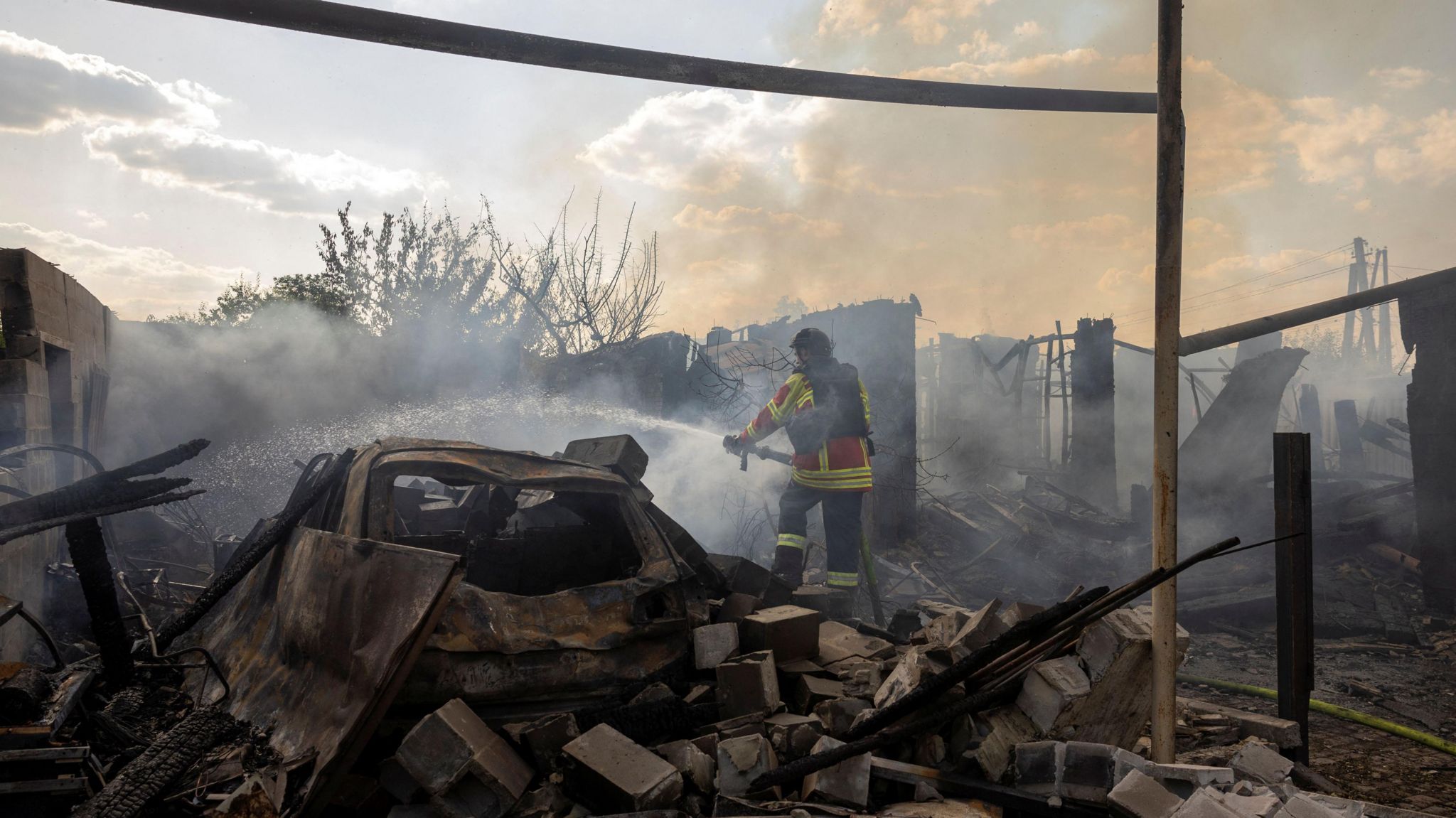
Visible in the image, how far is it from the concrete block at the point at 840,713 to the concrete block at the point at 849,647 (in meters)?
0.67

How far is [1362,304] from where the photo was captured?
5598mm

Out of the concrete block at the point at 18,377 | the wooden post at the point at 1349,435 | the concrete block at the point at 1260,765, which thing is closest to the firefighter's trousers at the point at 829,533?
the concrete block at the point at 1260,765

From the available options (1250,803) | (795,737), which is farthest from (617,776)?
(1250,803)

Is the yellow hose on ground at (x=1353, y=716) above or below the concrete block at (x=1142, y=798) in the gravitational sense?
below

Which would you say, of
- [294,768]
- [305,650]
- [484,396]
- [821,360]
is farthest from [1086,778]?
[484,396]

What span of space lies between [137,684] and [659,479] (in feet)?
20.2

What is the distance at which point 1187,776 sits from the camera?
280cm

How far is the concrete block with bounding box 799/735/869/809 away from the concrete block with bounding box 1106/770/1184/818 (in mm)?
822

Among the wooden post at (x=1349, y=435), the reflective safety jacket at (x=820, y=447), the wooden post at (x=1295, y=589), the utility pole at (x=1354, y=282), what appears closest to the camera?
the wooden post at (x=1295, y=589)

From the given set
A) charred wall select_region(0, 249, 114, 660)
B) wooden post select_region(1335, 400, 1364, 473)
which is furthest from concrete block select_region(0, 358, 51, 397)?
wooden post select_region(1335, 400, 1364, 473)

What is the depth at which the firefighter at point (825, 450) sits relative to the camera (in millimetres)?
6199

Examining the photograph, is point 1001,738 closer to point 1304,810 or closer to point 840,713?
point 840,713

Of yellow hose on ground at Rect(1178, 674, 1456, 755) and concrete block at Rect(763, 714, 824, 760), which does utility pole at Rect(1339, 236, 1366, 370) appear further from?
concrete block at Rect(763, 714, 824, 760)

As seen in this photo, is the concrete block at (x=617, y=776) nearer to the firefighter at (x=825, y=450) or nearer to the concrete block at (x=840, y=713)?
the concrete block at (x=840, y=713)
